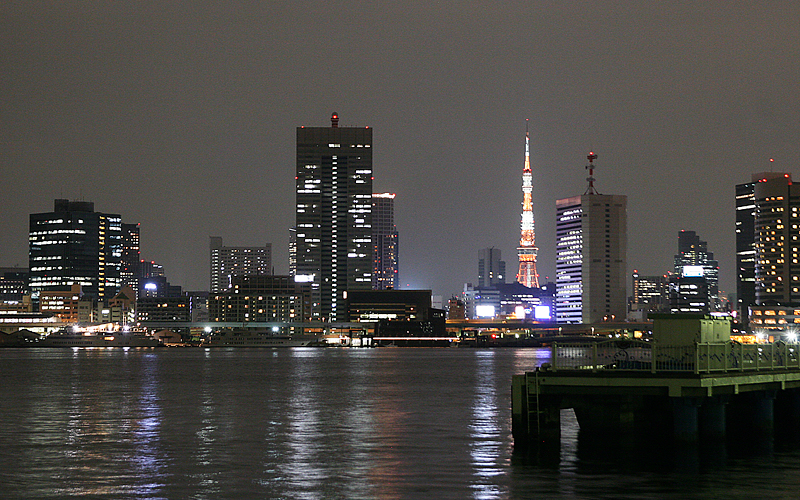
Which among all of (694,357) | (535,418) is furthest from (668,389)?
(535,418)

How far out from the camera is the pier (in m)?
44.3

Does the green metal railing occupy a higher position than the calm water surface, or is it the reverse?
the green metal railing

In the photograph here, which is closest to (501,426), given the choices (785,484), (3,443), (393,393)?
(785,484)

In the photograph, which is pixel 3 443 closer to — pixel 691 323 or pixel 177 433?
pixel 177 433

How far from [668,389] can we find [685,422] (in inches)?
125

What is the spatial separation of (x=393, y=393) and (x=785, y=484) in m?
60.4

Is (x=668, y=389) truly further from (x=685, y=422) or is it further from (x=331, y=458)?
(x=331, y=458)

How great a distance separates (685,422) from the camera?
4603 centimetres

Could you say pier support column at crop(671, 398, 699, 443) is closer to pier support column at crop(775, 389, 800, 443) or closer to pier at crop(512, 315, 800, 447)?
pier at crop(512, 315, 800, 447)

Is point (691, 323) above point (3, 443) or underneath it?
above

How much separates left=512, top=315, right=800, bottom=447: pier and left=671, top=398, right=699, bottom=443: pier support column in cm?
4

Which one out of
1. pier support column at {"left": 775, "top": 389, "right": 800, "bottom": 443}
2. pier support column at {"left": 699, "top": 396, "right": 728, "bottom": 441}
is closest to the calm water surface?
pier support column at {"left": 699, "top": 396, "right": 728, "bottom": 441}

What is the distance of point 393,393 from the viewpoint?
96.8 metres

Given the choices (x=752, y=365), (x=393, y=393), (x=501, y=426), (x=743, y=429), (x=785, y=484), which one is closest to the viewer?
(x=785, y=484)
